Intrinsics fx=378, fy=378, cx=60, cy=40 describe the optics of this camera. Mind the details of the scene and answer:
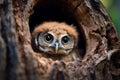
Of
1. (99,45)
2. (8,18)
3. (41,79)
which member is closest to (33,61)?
(41,79)

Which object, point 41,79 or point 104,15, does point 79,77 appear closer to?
point 41,79

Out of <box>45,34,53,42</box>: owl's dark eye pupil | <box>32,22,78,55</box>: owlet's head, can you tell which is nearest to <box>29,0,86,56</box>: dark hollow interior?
<box>32,22,78,55</box>: owlet's head

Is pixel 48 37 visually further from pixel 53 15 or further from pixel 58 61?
pixel 58 61

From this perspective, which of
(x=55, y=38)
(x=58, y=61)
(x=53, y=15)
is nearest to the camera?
(x=58, y=61)

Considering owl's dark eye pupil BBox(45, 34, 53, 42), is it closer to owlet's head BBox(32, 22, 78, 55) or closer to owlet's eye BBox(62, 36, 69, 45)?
owlet's head BBox(32, 22, 78, 55)

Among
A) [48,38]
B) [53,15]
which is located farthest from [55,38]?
[53,15]
